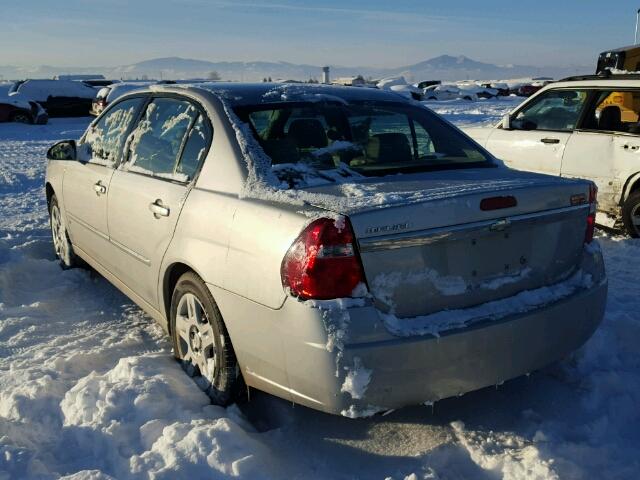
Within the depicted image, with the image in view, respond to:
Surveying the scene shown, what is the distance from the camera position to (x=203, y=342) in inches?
122

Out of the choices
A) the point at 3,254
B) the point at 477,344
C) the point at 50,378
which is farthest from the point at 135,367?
the point at 3,254

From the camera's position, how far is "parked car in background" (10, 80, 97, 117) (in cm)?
2412

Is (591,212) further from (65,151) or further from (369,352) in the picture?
(65,151)

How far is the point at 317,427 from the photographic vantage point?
2971mm

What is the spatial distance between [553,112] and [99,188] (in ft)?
16.2

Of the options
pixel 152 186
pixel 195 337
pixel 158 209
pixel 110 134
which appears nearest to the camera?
pixel 195 337

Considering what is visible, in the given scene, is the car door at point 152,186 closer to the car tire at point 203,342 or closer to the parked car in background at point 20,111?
the car tire at point 203,342

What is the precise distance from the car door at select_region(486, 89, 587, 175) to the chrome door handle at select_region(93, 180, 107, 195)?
4463mm

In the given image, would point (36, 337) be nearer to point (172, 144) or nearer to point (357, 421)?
point (172, 144)

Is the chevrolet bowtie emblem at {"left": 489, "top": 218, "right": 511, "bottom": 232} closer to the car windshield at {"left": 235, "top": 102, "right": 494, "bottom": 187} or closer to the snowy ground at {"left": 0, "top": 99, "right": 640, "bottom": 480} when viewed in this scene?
the car windshield at {"left": 235, "top": 102, "right": 494, "bottom": 187}

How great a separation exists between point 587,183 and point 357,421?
160 cm

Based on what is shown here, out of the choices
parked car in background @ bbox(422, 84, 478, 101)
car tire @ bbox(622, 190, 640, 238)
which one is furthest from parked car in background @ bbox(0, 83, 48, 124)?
parked car in background @ bbox(422, 84, 478, 101)

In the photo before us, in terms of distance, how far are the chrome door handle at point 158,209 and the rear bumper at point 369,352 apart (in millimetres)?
700

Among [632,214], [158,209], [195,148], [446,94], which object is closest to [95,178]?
[158,209]
